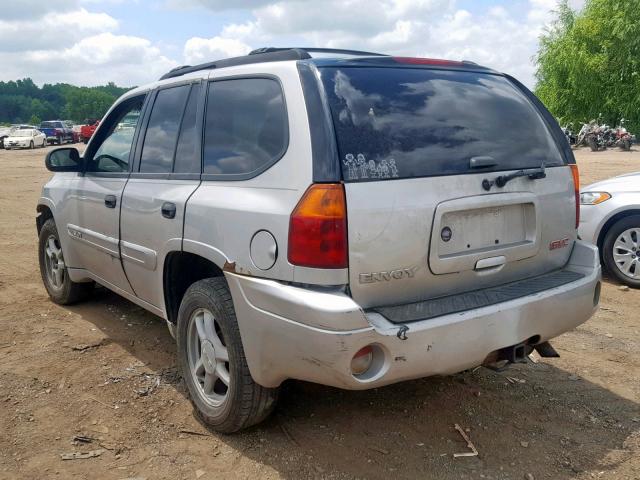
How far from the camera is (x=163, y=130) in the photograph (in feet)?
12.4

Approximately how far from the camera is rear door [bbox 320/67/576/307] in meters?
2.65

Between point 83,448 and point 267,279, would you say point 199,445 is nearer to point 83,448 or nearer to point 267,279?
point 83,448

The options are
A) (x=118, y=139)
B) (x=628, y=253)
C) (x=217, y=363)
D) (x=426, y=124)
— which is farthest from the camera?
(x=628, y=253)

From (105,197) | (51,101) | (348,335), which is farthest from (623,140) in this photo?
(51,101)

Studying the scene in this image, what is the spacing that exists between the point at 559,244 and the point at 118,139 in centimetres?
306

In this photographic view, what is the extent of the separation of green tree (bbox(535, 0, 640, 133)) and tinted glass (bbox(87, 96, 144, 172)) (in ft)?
121

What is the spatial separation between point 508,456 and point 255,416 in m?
1.29

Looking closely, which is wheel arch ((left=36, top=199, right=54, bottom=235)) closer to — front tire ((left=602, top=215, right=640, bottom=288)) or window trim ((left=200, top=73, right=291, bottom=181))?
window trim ((left=200, top=73, right=291, bottom=181))

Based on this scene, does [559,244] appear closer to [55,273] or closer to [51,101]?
[55,273]

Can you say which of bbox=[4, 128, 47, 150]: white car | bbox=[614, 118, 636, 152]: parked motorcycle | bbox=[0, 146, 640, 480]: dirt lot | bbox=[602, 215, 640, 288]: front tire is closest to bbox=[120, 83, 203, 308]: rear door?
bbox=[0, 146, 640, 480]: dirt lot

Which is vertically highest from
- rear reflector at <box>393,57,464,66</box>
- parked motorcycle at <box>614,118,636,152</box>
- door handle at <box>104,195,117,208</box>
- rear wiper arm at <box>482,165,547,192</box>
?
rear reflector at <box>393,57,464,66</box>

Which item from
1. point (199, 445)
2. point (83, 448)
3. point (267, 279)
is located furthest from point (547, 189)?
point (83, 448)

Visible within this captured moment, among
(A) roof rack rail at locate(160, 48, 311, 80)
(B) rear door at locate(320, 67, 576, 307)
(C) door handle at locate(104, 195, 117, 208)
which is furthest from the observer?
(C) door handle at locate(104, 195, 117, 208)

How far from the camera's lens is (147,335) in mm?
4730
